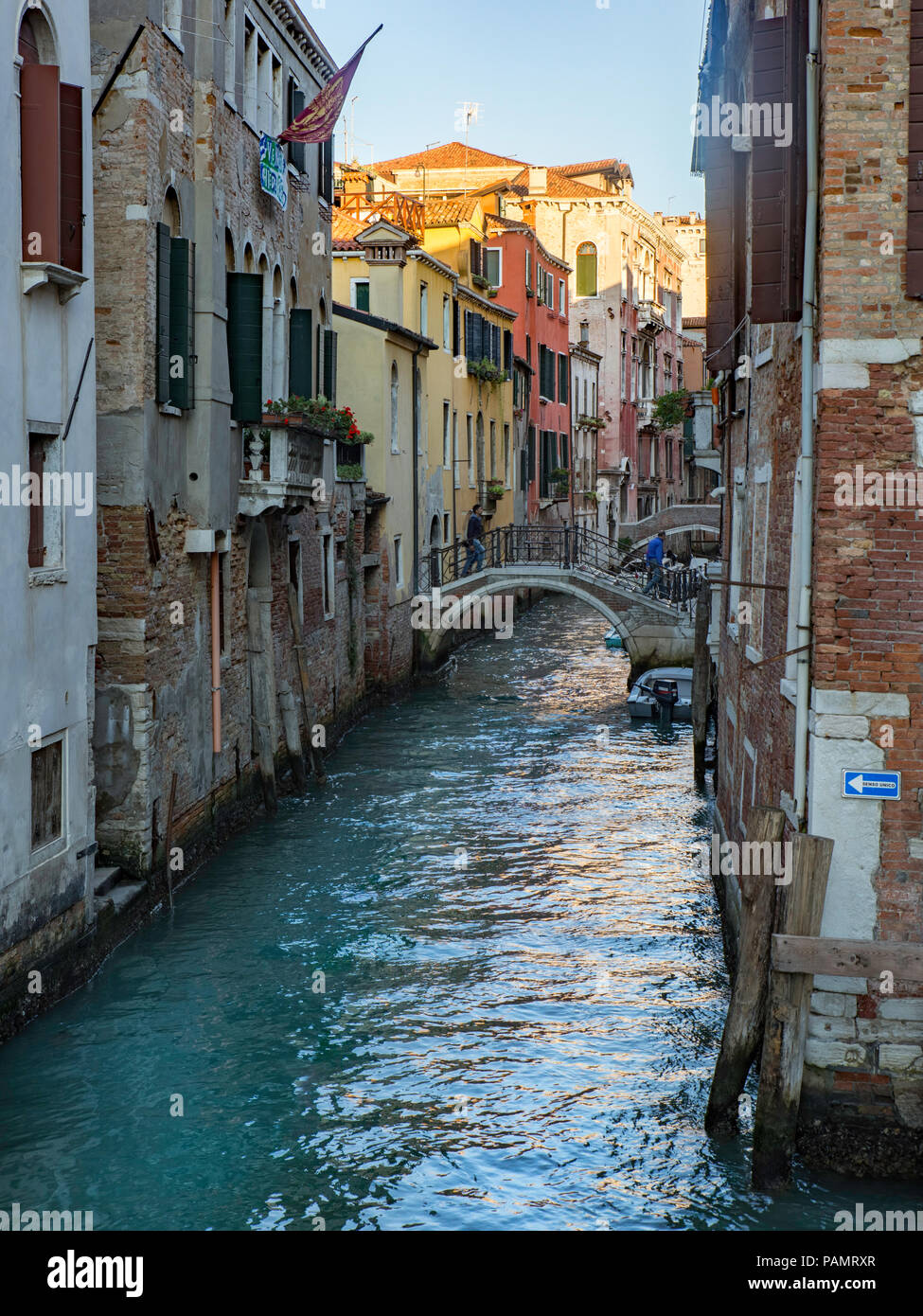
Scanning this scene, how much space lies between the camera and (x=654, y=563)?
25562mm

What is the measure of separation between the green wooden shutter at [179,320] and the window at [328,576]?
7.52 m

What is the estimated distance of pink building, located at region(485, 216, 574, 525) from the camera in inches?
1506

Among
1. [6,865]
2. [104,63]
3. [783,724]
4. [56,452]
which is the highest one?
[104,63]

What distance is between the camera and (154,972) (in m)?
10.4

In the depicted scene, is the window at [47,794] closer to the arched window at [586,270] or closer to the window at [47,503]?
the window at [47,503]

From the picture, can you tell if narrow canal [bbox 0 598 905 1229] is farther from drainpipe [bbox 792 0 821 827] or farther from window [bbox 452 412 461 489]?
window [bbox 452 412 461 489]

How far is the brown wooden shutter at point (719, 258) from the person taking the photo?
1167 cm

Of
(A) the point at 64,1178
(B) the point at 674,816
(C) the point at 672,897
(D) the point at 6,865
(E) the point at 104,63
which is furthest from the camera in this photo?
(B) the point at 674,816

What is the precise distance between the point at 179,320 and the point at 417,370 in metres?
14.6

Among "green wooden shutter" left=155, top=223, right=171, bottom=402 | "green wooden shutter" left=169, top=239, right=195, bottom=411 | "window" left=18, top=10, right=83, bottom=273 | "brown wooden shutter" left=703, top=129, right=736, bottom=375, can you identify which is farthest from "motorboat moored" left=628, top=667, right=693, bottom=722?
"window" left=18, top=10, right=83, bottom=273

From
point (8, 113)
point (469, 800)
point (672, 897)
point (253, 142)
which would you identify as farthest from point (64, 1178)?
point (253, 142)

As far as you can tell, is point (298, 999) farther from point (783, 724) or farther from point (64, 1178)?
point (783, 724)

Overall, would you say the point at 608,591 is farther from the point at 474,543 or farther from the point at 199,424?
the point at 199,424

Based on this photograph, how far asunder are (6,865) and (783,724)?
4.50 m
